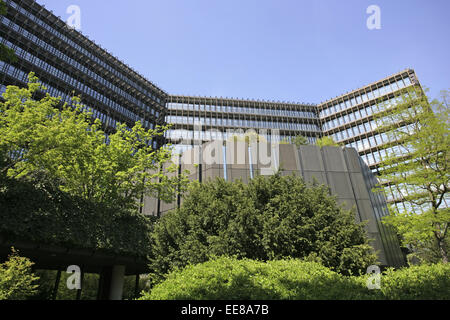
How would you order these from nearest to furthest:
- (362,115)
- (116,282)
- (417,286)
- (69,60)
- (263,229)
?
(417,286) → (263,229) → (116,282) → (69,60) → (362,115)

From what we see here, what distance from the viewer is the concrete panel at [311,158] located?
76.7ft

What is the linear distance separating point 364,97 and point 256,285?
7621cm

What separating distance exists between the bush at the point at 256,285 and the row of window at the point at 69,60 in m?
58.0

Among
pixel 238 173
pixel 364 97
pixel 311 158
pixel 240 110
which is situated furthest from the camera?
pixel 240 110

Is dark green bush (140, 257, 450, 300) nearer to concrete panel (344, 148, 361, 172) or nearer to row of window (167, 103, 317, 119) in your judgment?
concrete panel (344, 148, 361, 172)

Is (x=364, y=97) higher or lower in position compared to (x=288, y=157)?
higher

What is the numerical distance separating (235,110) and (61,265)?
61.6m

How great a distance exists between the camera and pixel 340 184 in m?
22.8

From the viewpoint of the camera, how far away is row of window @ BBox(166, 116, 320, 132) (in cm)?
7008

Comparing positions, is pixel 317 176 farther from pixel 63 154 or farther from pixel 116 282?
pixel 63 154

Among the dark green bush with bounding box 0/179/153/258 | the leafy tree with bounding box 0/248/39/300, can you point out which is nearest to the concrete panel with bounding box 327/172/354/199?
the dark green bush with bounding box 0/179/153/258

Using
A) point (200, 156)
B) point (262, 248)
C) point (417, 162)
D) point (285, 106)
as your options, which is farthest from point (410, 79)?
point (262, 248)

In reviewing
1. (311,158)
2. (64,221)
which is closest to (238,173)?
(311,158)
